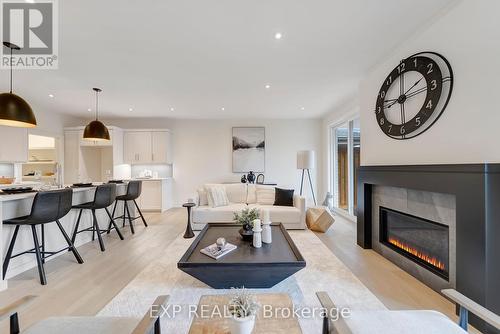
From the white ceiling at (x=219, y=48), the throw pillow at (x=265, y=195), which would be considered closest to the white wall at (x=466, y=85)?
the white ceiling at (x=219, y=48)

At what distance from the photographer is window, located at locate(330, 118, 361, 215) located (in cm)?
511

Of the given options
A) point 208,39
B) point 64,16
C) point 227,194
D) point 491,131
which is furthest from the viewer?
point 227,194

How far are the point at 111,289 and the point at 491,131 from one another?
3636 millimetres

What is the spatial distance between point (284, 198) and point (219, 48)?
2.94m

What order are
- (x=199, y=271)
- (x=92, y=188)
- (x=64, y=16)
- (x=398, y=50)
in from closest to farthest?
(x=199, y=271) < (x=64, y=16) < (x=398, y=50) < (x=92, y=188)

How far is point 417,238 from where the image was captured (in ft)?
8.53

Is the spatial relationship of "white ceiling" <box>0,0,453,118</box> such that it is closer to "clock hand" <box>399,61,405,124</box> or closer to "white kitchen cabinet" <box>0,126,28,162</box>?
"clock hand" <box>399,61,405,124</box>

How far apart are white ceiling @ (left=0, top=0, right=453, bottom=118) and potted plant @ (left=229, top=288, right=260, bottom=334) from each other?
2.31 meters

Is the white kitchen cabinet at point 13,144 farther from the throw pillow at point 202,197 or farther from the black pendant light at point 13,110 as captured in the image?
the throw pillow at point 202,197

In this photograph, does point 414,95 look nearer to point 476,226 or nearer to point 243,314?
point 476,226

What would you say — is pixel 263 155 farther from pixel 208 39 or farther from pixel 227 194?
pixel 208 39

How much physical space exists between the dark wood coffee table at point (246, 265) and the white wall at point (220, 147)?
14.4ft

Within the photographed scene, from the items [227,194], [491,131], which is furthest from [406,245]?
[227,194]

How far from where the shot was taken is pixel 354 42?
273cm
